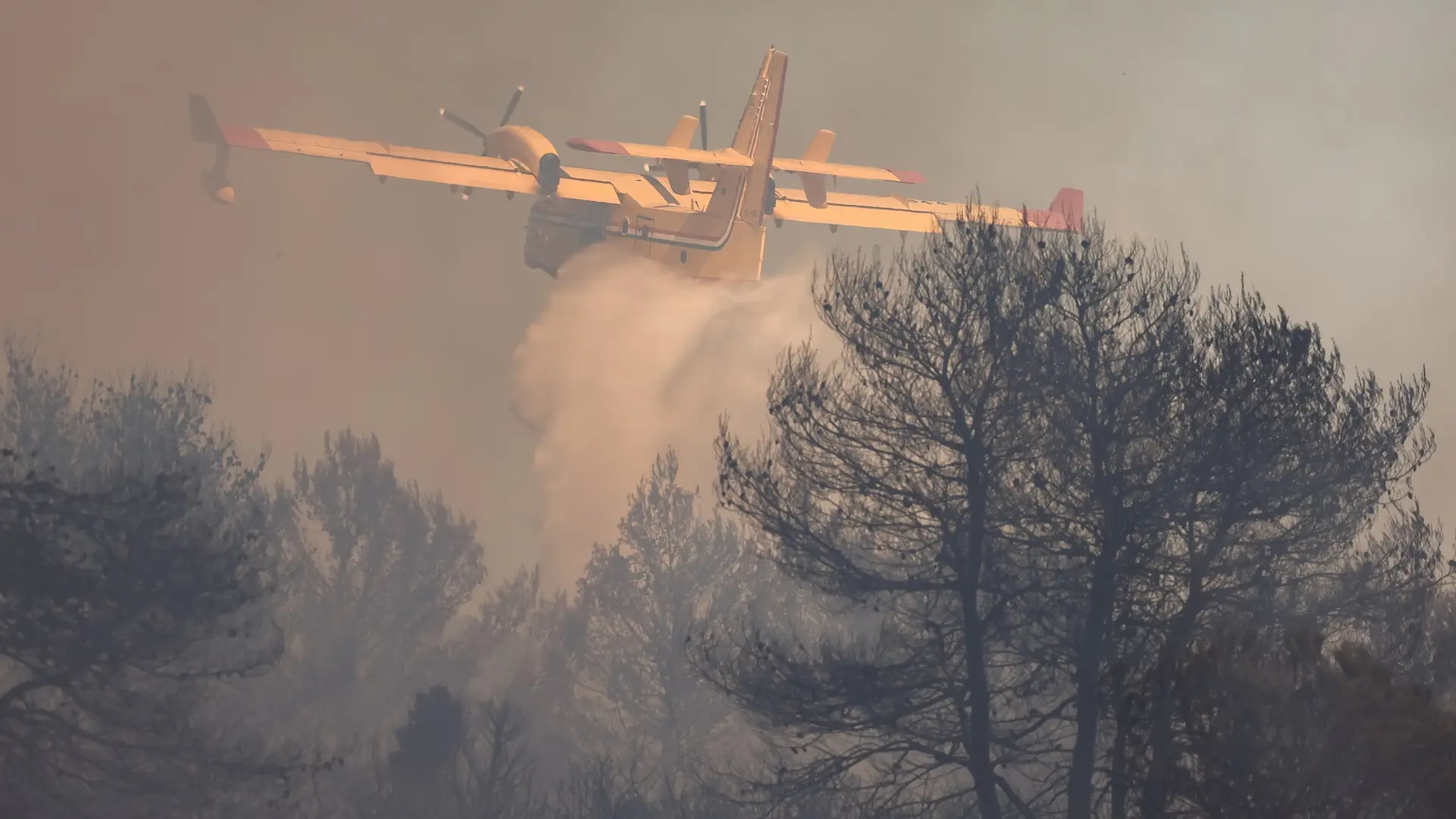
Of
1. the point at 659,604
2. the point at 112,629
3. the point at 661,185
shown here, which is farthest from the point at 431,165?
the point at 112,629

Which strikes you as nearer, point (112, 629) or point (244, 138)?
point (112, 629)

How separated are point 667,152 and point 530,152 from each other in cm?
520

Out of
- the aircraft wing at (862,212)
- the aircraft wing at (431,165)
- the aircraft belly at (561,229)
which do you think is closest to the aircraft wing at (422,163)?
the aircraft wing at (431,165)

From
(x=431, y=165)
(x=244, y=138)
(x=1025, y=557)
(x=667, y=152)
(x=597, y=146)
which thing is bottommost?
(x=1025, y=557)

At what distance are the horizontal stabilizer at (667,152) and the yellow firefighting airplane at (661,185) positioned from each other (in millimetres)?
97

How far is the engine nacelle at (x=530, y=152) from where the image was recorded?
147 ft

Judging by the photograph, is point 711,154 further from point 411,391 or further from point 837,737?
point 411,391

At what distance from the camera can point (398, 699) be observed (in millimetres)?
57250

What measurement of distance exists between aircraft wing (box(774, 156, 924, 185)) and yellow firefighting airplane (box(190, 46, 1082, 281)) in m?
0.05

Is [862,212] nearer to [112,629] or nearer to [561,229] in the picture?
[561,229]

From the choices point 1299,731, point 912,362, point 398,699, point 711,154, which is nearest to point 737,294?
point 711,154

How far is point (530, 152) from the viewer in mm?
46406

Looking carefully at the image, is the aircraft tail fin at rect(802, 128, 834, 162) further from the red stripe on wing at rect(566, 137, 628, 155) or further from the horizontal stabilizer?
the red stripe on wing at rect(566, 137, 628, 155)

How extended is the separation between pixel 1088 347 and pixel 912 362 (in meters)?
2.40
